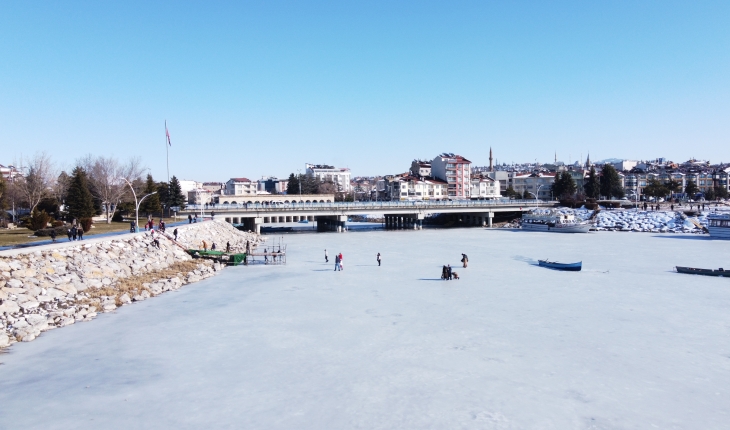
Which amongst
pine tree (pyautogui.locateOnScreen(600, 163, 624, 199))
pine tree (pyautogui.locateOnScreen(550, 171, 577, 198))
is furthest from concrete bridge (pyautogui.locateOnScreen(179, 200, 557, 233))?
pine tree (pyautogui.locateOnScreen(600, 163, 624, 199))

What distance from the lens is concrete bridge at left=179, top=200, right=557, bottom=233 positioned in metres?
65.4

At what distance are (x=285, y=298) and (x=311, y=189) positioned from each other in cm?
10597

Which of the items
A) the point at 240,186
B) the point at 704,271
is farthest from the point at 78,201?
the point at 240,186

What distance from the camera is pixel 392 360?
13.8 meters

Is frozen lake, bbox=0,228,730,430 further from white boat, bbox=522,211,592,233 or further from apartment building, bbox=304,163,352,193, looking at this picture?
apartment building, bbox=304,163,352,193

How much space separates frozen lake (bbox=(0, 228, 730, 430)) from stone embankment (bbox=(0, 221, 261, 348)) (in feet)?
2.87

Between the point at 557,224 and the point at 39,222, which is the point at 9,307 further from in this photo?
the point at 557,224

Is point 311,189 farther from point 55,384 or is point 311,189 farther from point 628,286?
point 55,384

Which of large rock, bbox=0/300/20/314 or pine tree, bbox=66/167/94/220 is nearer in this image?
large rock, bbox=0/300/20/314

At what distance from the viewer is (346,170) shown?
170750mm

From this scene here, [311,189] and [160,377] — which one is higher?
[311,189]

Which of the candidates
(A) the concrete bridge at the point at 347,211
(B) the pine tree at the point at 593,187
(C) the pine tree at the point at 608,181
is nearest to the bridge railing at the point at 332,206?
(A) the concrete bridge at the point at 347,211

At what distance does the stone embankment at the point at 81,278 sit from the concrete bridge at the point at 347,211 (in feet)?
96.5

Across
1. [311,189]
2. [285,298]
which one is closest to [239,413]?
[285,298]
